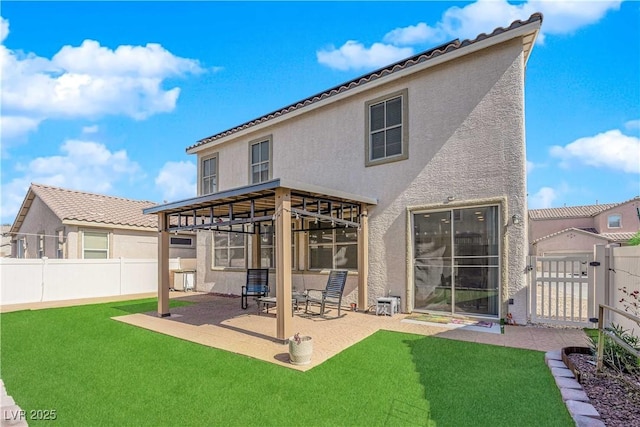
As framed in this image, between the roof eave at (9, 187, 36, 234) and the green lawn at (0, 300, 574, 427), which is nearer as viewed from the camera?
the green lawn at (0, 300, 574, 427)

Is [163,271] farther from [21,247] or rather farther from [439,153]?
[21,247]

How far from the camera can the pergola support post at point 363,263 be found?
10.1m

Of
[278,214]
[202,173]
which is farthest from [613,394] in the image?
[202,173]

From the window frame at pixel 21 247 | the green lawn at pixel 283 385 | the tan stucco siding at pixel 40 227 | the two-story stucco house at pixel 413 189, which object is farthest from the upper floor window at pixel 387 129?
the window frame at pixel 21 247

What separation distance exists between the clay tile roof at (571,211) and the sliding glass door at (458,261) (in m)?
38.2

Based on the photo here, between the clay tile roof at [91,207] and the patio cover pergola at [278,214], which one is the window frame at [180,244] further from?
the patio cover pergola at [278,214]

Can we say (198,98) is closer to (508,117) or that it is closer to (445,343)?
(508,117)

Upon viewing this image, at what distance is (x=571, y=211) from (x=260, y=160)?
4684 cm

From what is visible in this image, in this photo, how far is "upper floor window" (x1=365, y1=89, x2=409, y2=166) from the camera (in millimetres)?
9961

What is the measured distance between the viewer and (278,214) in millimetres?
7082

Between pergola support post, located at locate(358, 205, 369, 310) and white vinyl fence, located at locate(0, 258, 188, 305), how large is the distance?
11.4 m

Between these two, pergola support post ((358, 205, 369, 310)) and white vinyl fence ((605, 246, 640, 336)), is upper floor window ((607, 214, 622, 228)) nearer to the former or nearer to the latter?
white vinyl fence ((605, 246, 640, 336))

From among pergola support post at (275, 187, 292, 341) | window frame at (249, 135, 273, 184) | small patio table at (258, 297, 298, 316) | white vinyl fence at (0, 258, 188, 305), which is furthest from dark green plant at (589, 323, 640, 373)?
white vinyl fence at (0, 258, 188, 305)

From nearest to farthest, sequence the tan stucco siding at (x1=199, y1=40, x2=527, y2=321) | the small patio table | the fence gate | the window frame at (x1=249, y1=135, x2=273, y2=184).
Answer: the fence gate → the tan stucco siding at (x1=199, y1=40, x2=527, y2=321) → the small patio table → the window frame at (x1=249, y1=135, x2=273, y2=184)
